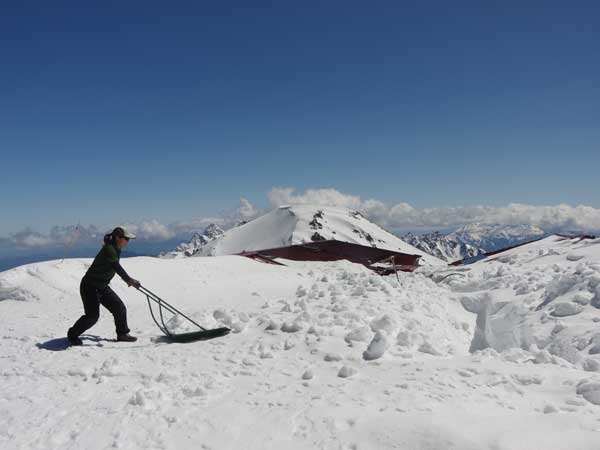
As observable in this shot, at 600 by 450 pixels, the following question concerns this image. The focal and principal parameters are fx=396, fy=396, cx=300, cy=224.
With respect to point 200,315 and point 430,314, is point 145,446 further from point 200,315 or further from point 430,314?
point 430,314

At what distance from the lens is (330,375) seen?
551 centimetres

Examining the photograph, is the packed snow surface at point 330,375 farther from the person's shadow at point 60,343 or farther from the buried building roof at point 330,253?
the buried building roof at point 330,253

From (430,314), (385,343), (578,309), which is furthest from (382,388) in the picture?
(578,309)

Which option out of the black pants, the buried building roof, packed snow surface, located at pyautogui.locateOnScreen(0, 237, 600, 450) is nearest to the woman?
the black pants

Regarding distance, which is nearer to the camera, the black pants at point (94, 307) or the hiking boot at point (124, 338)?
the black pants at point (94, 307)

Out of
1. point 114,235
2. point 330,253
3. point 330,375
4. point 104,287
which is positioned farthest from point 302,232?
point 330,375

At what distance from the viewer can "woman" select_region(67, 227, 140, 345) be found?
708 cm

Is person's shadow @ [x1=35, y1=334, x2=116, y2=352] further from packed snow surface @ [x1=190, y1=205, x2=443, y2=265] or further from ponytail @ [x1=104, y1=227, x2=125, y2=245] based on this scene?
packed snow surface @ [x1=190, y1=205, x2=443, y2=265]

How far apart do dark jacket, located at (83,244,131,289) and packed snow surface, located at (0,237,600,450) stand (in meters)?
1.15

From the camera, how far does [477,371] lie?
5.16 metres

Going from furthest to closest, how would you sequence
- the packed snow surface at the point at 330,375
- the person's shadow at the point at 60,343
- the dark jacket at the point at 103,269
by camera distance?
1. the dark jacket at the point at 103,269
2. the person's shadow at the point at 60,343
3. the packed snow surface at the point at 330,375

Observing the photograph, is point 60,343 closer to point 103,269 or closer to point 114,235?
point 103,269

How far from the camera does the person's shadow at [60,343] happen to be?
6.98 metres

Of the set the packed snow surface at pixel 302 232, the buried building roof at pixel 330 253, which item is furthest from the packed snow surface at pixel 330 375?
the packed snow surface at pixel 302 232
